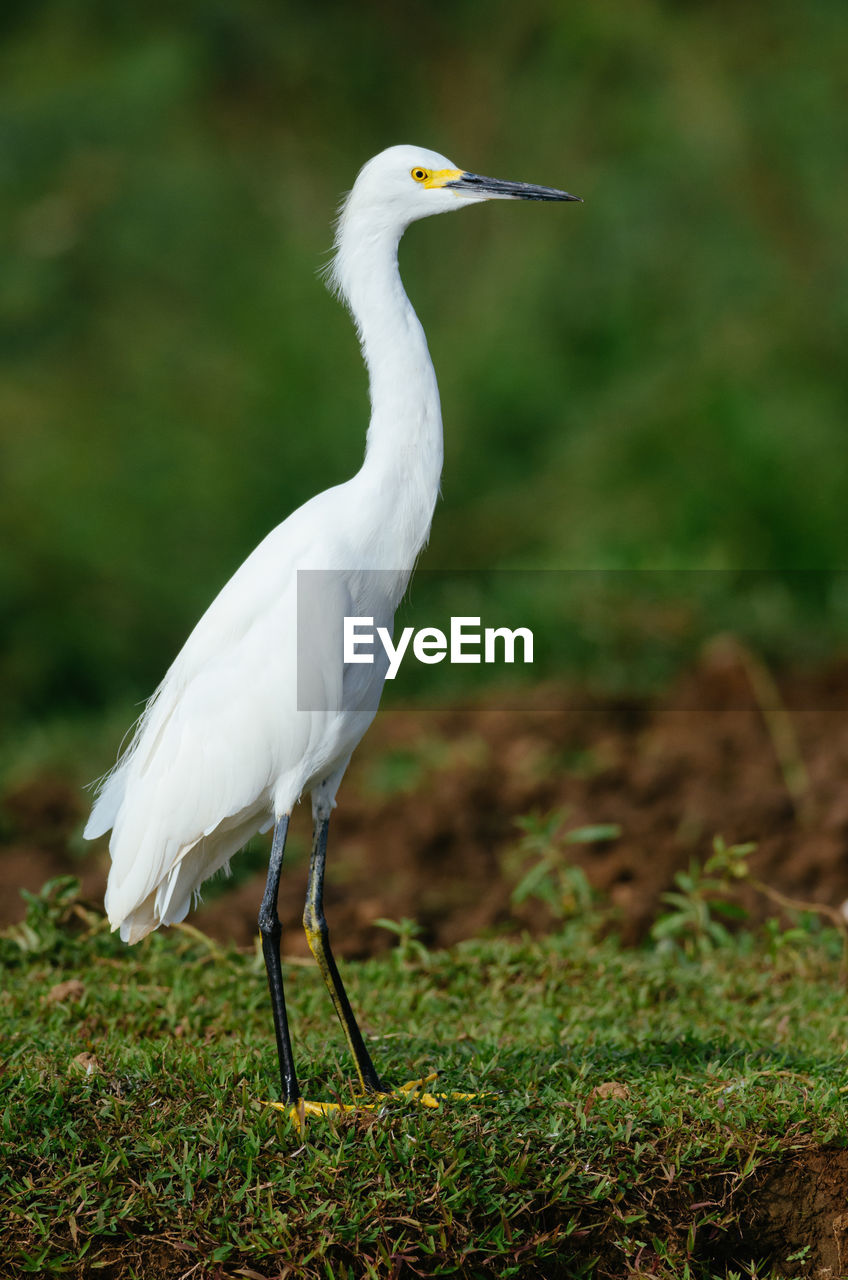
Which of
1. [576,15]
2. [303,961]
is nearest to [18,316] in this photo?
[576,15]

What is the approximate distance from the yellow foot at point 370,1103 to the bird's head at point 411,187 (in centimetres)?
168

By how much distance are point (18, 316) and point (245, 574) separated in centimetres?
677

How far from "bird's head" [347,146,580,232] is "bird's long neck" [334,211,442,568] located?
13cm

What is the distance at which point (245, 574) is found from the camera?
111 inches

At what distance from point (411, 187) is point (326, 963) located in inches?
61.8

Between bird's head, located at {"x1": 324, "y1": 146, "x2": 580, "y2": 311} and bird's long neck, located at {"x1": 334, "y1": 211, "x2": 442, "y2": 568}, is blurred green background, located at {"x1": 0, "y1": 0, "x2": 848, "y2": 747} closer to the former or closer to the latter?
bird's head, located at {"x1": 324, "y1": 146, "x2": 580, "y2": 311}

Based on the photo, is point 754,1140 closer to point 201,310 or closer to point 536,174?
point 201,310

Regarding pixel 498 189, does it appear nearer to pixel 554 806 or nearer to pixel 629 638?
pixel 554 806

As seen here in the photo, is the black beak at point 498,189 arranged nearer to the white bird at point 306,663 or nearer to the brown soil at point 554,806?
the white bird at point 306,663

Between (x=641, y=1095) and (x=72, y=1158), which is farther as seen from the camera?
(x=641, y=1095)

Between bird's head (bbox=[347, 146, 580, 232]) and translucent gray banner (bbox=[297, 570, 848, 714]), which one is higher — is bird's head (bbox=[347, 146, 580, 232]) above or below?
above

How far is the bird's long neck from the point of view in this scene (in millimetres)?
2756

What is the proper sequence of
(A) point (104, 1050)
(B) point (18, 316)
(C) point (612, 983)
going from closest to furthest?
(A) point (104, 1050) → (C) point (612, 983) → (B) point (18, 316)

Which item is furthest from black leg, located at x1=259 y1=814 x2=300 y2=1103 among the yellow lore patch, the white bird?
the yellow lore patch
